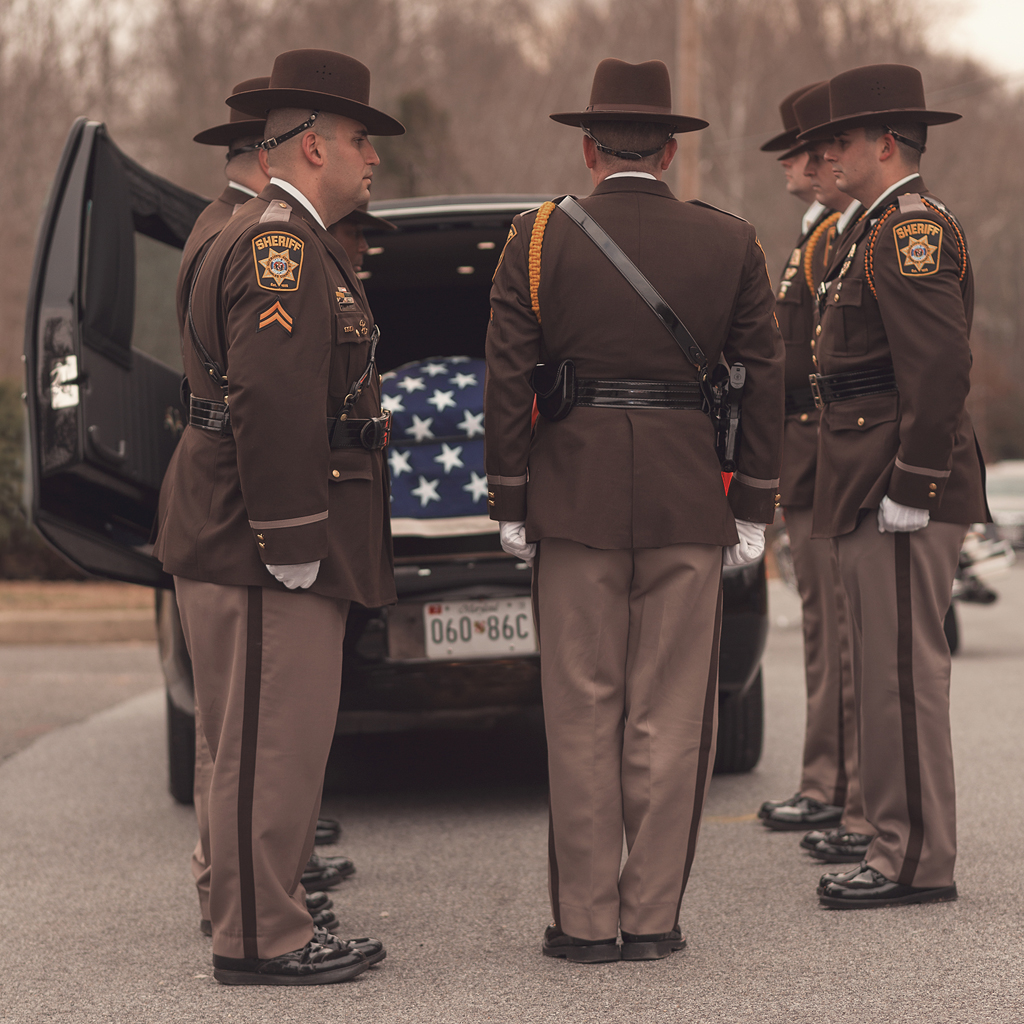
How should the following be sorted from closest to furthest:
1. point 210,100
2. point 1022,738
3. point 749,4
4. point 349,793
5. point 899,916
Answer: point 899,916
point 349,793
point 1022,738
point 210,100
point 749,4

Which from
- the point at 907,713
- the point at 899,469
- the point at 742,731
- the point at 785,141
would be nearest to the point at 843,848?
the point at 907,713

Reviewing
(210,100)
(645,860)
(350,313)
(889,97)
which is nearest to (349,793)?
(645,860)

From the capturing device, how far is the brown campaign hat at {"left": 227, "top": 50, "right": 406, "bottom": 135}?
3301 millimetres

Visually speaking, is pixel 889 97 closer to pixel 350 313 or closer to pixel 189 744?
pixel 350 313

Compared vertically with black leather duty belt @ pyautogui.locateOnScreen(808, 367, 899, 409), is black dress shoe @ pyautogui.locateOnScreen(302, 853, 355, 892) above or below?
below

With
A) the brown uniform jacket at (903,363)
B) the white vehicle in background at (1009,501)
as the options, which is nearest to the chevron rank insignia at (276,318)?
the brown uniform jacket at (903,363)

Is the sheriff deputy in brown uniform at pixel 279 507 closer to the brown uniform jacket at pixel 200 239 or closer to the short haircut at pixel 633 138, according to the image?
the brown uniform jacket at pixel 200 239

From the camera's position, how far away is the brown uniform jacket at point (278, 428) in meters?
3.11

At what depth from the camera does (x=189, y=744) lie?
193 inches

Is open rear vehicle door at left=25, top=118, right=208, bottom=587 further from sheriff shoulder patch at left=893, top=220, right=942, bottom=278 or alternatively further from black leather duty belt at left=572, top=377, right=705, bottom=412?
sheriff shoulder patch at left=893, top=220, right=942, bottom=278

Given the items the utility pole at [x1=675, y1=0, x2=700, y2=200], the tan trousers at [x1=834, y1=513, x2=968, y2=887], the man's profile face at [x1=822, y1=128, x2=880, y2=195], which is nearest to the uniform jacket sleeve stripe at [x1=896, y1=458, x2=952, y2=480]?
the tan trousers at [x1=834, y1=513, x2=968, y2=887]

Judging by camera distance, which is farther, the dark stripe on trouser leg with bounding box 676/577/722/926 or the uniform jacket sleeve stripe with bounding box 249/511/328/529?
the dark stripe on trouser leg with bounding box 676/577/722/926

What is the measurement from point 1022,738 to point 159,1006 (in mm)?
4034

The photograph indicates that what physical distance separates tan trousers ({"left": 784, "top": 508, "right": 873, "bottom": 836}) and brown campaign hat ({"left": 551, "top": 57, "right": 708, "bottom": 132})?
170 centimetres
